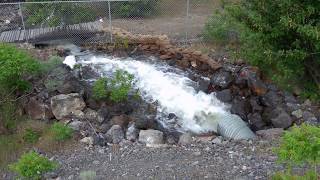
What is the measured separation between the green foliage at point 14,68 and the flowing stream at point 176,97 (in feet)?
6.76

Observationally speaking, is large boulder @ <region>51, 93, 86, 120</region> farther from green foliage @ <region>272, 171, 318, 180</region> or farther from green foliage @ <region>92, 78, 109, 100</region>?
green foliage @ <region>272, 171, 318, 180</region>

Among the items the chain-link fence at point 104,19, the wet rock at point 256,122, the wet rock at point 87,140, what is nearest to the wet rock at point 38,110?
the wet rock at point 87,140

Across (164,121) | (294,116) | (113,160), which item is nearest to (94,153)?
(113,160)

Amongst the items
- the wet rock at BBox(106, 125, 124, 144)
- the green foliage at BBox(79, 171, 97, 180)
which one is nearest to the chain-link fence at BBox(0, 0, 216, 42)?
the wet rock at BBox(106, 125, 124, 144)

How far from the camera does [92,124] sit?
10945 mm

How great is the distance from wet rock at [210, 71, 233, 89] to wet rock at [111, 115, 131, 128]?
2629mm

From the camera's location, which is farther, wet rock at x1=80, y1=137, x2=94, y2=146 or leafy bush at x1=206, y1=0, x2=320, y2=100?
wet rock at x1=80, y1=137, x2=94, y2=146

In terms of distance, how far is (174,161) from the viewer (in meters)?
8.99

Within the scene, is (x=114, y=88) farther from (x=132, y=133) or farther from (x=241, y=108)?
(x=241, y=108)

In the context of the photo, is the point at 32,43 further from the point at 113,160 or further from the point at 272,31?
the point at 272,31

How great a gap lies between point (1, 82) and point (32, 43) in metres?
3.21

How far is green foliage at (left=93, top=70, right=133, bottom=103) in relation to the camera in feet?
37.0

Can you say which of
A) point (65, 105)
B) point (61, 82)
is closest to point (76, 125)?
point (65, 105)

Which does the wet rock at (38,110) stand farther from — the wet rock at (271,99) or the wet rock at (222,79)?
the wet rock at (271,99)
